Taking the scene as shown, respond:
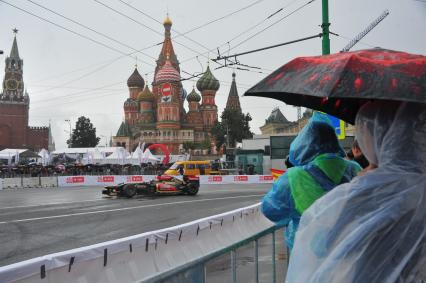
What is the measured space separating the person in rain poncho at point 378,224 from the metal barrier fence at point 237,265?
1.15 meters

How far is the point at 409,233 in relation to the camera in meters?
1.64

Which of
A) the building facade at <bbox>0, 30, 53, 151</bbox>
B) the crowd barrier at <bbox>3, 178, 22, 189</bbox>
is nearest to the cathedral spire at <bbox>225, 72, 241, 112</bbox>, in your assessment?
the building facade at <bbox>0, 30, 53, 151</bbox>

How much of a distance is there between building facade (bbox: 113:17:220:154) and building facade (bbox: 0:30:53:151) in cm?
2272

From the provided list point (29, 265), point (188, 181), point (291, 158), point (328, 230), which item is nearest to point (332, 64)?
point (328, 230)

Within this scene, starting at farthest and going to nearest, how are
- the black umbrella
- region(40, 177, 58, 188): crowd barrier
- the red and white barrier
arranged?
the red and white barrier, region(40, 177, 58, 188): crowd barrier, the black umbrella

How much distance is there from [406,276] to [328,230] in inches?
12.3

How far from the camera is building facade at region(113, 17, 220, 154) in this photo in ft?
320

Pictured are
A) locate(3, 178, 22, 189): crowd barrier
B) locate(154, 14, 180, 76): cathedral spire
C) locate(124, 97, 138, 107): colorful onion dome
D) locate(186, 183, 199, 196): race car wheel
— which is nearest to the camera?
locate(186, 183, 199, 196): race car wheel

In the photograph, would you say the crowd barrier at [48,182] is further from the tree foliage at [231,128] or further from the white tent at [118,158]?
the tree foliage at [231,128]

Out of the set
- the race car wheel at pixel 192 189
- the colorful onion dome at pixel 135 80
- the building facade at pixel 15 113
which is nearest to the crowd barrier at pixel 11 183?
the race car wheel at pixel 192 189

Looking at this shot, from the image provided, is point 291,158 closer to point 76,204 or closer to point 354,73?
point 354,73

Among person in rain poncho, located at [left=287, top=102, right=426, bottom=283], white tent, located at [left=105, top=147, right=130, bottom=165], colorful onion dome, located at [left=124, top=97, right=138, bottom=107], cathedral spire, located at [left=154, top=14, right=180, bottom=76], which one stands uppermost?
cathedral spire, located at [left=154, top=14, right=180, bottom=76]

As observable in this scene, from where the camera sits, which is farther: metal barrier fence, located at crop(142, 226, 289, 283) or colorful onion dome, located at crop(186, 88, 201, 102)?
colorful onion dome, located at crop(186, 88, 201, 102)

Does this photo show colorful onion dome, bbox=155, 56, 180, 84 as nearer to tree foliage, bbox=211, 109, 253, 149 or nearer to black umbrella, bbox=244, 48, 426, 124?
tree foliage, bbox=211, 109, 253, 149
